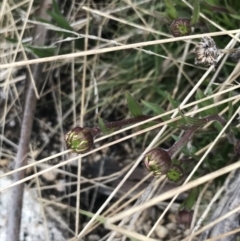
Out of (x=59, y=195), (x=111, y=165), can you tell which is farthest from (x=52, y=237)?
(x=111, y=165)

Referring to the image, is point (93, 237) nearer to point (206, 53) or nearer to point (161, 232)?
point (161, 232)

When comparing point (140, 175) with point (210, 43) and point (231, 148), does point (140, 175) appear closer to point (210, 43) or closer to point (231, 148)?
point (231, 148)

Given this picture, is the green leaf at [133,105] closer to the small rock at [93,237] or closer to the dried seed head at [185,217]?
the dried seed head at [185,217]

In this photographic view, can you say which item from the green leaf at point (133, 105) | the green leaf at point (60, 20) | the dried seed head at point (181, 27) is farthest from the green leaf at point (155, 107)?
the green leaf at point (60, 20)

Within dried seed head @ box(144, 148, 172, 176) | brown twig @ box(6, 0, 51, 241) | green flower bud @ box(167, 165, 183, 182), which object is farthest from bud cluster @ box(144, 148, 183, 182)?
brown twig @ box(6, 0, 51, 241)

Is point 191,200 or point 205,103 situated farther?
point 191,200

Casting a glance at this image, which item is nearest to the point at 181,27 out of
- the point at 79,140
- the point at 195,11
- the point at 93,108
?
the point at 195,11

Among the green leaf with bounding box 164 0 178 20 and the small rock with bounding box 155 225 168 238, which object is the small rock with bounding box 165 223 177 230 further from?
the green leaf with bounding box 164 0 178 20
